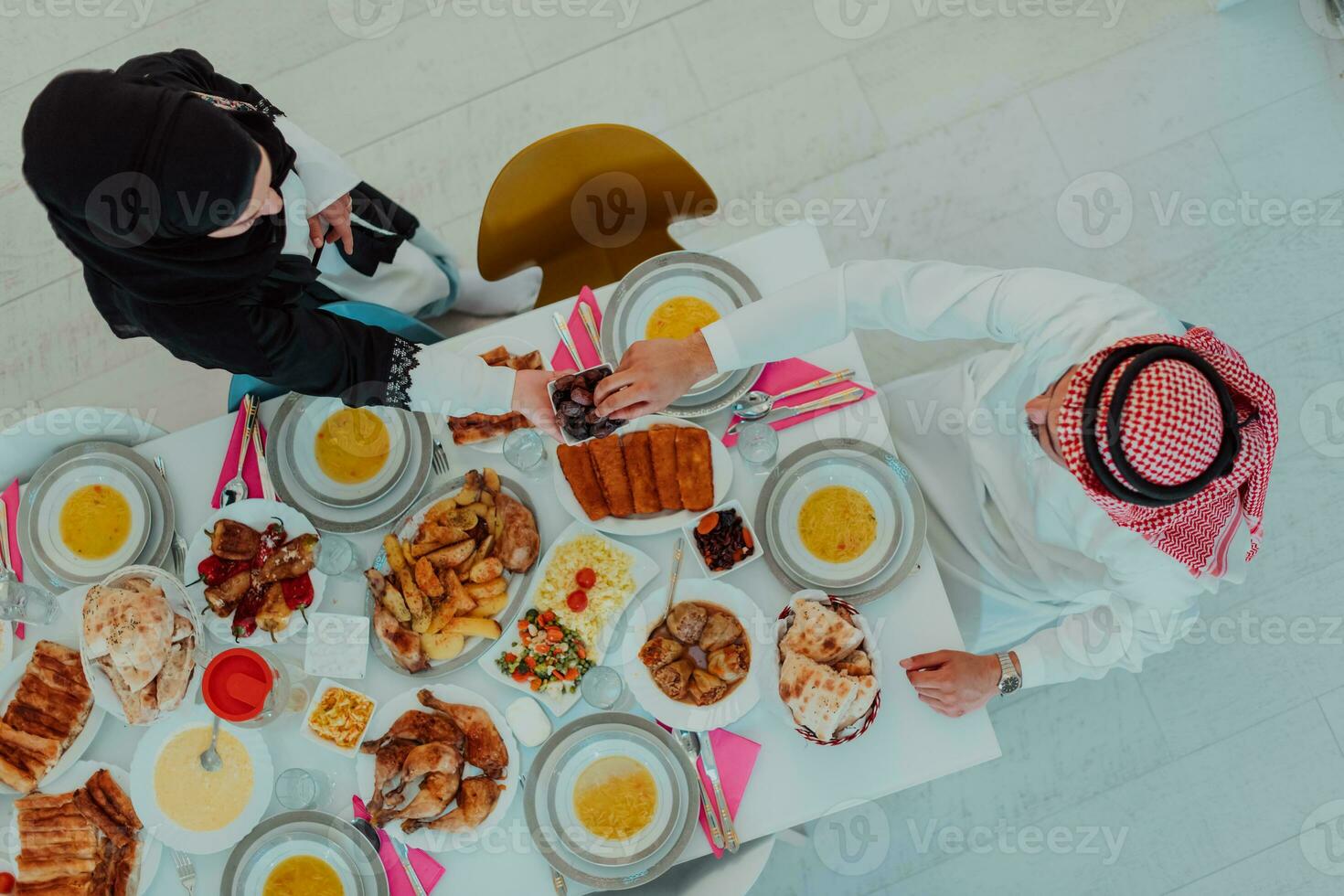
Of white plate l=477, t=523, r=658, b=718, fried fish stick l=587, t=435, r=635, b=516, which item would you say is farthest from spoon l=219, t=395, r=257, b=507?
fried fish stick l=587, t=435, r=635, b=516

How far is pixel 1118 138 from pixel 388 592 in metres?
2.84

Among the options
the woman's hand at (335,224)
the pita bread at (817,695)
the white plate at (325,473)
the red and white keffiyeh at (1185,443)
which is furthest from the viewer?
the woman's hand at (335,224)

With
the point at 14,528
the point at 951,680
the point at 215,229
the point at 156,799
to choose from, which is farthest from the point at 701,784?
the point at 14,528

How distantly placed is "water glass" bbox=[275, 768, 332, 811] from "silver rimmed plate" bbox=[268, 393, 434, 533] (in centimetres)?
49

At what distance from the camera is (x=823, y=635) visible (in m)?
1.70

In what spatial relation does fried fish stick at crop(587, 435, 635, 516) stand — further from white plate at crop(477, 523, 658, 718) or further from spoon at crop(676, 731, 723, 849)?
spoon at crop(676, 731, 723, 849)

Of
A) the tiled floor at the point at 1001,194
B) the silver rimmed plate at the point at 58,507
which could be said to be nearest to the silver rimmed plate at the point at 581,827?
the silver rimmed plate at the point at 58,507

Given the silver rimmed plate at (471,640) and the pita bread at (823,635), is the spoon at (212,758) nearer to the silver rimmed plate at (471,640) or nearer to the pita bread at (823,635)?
the silver rimmed plate at (471,640)

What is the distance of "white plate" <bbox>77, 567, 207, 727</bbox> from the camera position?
66.9 inches

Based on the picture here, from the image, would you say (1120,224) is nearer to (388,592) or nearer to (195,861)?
(388,592)

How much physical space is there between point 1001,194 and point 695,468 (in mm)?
1926

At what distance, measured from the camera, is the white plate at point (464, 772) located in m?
1.76

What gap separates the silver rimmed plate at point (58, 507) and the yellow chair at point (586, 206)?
0.94 metres

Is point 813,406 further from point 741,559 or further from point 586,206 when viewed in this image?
point 586,206
